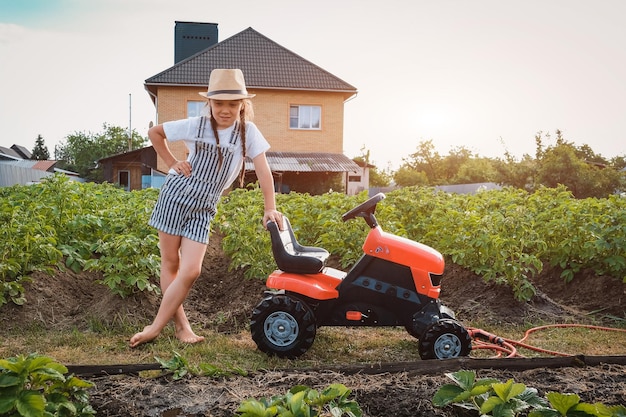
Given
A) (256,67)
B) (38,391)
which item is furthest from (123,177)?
(38,391)

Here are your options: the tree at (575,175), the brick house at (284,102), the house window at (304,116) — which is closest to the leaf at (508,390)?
the brick house at (284,102)

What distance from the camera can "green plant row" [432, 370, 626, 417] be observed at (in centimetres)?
222

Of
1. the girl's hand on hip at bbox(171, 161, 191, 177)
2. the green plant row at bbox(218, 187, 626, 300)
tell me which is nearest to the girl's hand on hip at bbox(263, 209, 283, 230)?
the girl's hand on hip at bbox(171, 161, 191, 177)

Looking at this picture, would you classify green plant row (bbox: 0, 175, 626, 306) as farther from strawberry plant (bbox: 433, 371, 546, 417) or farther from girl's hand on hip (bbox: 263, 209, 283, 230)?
strawberry plant (bbox: 433, 371, 546, 417)

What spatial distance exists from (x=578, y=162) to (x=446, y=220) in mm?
19445

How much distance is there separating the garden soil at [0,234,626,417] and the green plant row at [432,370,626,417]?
0.13 m

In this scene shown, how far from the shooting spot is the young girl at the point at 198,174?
12.6ft

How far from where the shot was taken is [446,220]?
6.00m

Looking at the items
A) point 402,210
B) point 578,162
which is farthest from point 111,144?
point 402,210

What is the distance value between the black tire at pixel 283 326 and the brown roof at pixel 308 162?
1770 cm

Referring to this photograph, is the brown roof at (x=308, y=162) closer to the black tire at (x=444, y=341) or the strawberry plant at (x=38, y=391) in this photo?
the black tire at (x=444, y=341)

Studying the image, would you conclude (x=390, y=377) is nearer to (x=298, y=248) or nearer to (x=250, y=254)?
(x=298, y=248)

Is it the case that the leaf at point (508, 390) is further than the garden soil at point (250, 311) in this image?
No

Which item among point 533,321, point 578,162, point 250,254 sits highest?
point 578,162
